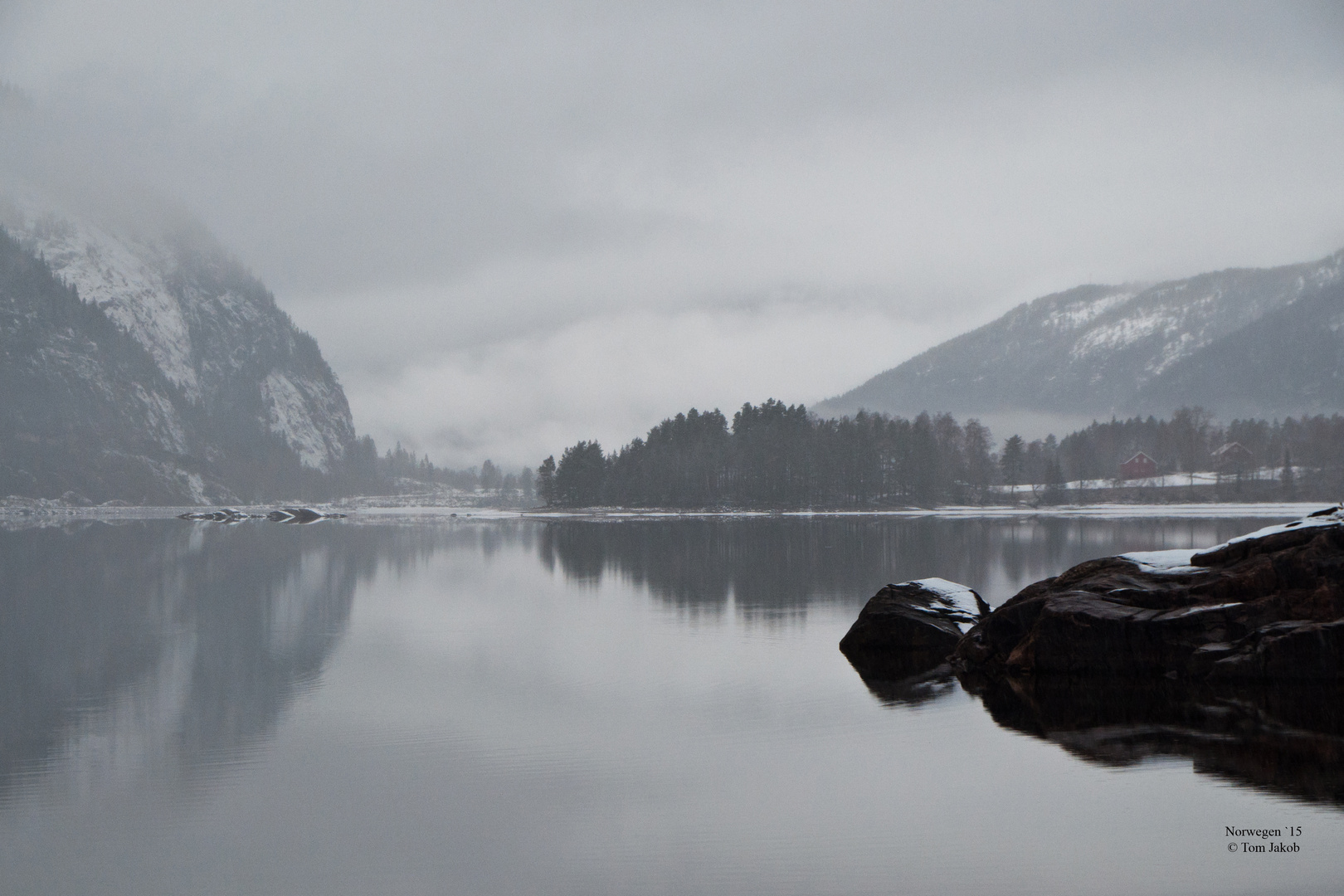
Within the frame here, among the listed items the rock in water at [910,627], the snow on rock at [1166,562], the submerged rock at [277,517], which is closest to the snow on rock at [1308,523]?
the snow on rock at [1166,562]

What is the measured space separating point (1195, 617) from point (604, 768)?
14161 mm

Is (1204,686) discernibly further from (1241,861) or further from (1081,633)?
(1241,861)

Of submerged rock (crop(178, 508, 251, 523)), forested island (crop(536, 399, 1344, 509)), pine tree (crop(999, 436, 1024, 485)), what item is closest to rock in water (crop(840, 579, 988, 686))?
forested island (crop(536, 399, 1344, 509))

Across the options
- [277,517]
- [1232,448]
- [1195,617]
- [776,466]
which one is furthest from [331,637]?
[1232,448]

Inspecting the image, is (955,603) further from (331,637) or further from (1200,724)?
(331,637)

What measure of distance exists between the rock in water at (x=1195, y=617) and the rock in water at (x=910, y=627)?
1.88 metres

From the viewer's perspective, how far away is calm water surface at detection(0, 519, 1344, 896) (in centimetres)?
1252

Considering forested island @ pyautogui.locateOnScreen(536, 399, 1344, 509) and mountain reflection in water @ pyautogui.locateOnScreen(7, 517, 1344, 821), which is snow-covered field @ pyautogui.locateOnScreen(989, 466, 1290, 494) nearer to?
forested island @ pyautogui.locateOnScreen(536, 399, 1344, 509)

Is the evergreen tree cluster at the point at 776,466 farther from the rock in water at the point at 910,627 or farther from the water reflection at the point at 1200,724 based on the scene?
the water reflection at the point at 1200,724

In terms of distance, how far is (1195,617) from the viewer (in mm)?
23094

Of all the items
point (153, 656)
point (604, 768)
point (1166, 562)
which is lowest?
point (604, 768)

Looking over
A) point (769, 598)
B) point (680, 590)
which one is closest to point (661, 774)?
point (769, 598)

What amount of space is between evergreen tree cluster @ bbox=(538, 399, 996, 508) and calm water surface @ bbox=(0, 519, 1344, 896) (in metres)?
132

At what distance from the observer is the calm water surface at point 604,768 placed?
12.5 meters
